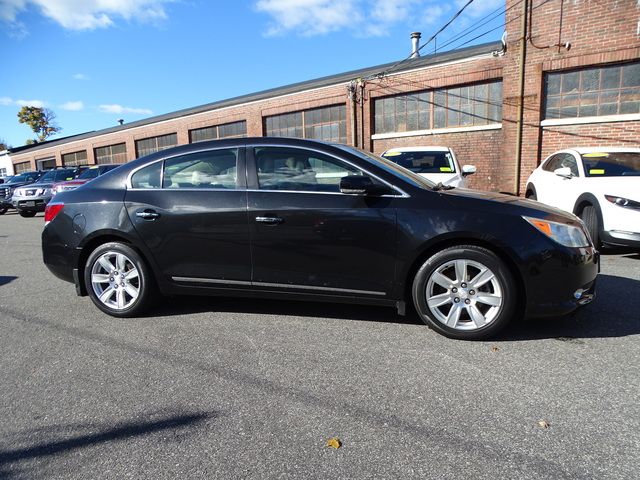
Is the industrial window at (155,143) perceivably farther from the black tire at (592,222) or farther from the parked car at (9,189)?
the black tire at (592,222)

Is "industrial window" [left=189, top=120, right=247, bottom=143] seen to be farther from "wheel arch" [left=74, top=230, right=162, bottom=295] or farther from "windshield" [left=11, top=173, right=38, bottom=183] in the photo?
"wheel arch" [left=74, top=230, right=162, bottom=295]

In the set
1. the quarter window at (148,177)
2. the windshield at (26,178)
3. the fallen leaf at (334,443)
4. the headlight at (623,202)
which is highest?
the windshield at (26,178)

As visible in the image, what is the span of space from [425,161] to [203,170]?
20.4ft

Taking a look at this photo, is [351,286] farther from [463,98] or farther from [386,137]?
[386,137]

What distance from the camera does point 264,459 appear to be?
2.14 meters

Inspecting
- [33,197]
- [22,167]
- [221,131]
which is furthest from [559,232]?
[22,167]

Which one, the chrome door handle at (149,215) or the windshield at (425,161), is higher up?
the windshield at (425,161)

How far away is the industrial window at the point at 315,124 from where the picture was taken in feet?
59.6

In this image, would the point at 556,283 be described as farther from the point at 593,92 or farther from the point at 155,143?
the point at 155,143

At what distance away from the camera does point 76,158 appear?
1436 inches

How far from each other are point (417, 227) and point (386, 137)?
13846mm

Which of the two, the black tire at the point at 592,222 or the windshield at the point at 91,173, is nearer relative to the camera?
the black tire at the point at 592,222

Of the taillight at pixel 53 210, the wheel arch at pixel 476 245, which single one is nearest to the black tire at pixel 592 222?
the wheel arch at pixel 476 245

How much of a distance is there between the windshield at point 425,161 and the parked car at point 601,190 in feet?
6.02
